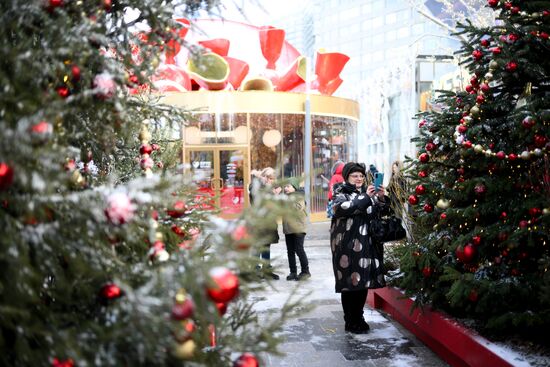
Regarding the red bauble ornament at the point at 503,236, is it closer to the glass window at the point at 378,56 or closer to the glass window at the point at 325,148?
the glass window at the point at 325,148

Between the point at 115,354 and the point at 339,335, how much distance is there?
409 cm

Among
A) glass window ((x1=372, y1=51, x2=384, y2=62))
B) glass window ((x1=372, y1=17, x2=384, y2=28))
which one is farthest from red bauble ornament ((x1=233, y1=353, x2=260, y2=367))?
glass window ((x1=372, y1=17, x2=384, y2=28))

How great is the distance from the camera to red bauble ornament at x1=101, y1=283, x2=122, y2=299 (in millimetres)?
1688

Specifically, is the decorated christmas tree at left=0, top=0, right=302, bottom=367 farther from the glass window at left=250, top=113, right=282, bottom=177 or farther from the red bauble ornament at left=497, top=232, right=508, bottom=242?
the glass window at left=250, top=113, right=282, bottom=177

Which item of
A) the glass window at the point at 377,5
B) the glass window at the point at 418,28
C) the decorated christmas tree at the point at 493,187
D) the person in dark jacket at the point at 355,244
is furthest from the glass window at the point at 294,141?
the glass window at the point at 377,5

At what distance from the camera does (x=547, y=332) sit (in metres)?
3.75

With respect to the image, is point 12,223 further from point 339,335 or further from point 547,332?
point 339,335

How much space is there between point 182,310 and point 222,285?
5.1 inches

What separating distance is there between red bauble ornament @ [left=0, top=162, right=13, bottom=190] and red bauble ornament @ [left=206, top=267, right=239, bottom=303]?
23.0 inches

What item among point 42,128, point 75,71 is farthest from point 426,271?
point 42,128

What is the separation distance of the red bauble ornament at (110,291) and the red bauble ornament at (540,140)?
320 cm

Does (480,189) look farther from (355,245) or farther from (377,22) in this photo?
(377,22)

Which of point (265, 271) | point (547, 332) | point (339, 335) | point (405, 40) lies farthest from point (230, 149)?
point (405, 40)

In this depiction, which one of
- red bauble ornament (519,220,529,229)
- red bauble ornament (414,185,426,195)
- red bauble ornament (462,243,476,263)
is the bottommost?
red bauble ornament (462,243,476,263)
